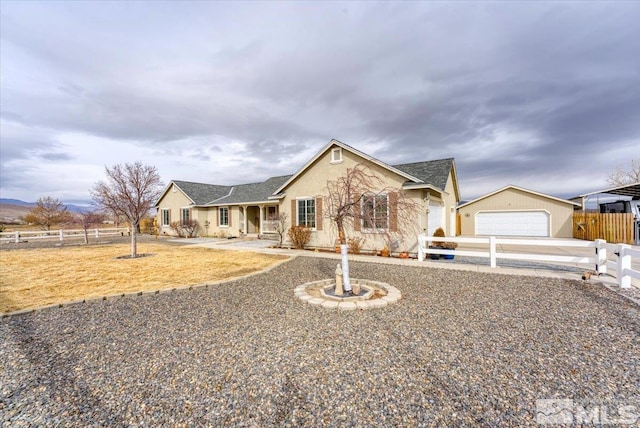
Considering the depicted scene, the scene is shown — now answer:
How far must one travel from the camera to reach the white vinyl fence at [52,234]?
20.3 meters

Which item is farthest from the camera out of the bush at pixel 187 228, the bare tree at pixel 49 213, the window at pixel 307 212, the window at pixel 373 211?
the bare tree at pixel 49 213

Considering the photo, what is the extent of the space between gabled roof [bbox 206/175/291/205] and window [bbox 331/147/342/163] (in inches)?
288

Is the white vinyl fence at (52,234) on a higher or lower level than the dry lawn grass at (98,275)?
higher

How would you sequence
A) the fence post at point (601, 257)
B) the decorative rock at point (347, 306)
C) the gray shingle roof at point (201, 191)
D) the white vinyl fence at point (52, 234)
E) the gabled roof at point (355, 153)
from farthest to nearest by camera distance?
1. the gray shingle roof at point (201, 191)
2. the white vinyl fence at point (52, 234)
3. the gabled roof at point (355, 153)
4. the fence post at point (601, 257)
5. the decorative rock at point (347, 306)

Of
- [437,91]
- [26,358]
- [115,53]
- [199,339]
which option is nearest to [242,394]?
[199,339]

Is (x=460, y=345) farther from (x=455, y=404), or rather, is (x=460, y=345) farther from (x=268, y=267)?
(x=268, y=267)

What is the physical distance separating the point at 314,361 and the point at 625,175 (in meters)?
46.6

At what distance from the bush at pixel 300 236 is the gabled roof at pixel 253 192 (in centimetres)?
556

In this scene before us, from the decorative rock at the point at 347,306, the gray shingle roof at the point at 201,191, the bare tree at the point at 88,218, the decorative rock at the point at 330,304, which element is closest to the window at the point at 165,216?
the gray shingle roof at the point at 201,191

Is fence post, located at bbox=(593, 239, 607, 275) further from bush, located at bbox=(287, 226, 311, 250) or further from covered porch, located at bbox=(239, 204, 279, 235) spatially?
covered porch, located at bbox=(239, 204, 279, 235)

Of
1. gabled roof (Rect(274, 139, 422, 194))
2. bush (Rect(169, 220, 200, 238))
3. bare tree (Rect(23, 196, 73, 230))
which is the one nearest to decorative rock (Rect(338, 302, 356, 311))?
gabled roof (Rect(274, 139, 422, 194))

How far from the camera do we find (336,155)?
13789 mm

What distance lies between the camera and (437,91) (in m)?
15.3

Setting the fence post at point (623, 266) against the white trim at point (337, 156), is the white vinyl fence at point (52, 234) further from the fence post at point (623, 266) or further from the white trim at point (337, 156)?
the fence post at point (623, 266)
